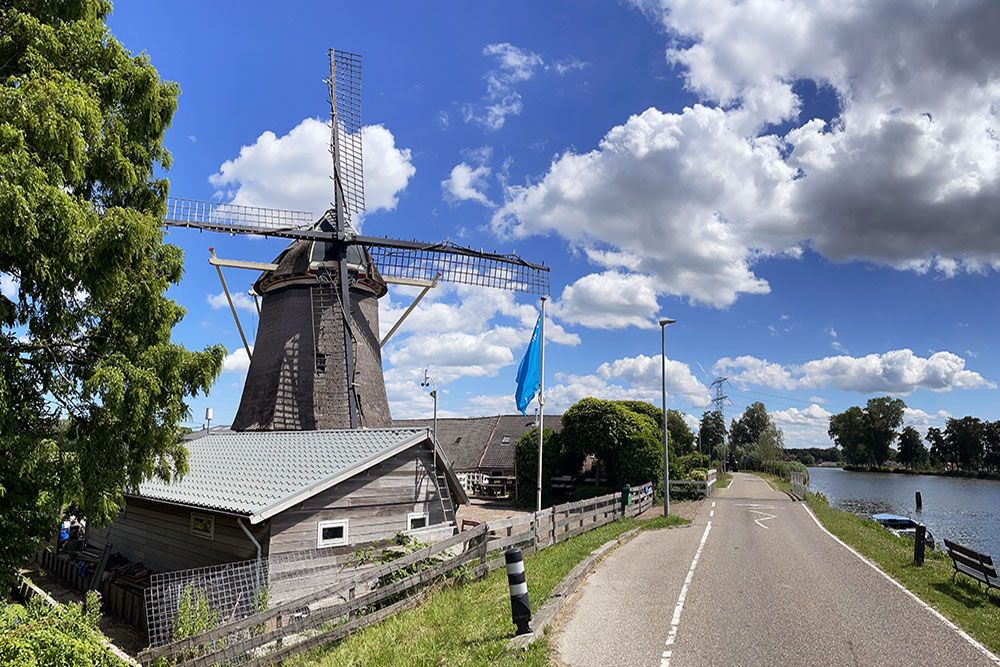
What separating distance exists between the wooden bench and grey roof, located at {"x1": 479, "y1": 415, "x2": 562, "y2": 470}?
26.4 m

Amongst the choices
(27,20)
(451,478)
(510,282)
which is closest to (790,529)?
(451,478)

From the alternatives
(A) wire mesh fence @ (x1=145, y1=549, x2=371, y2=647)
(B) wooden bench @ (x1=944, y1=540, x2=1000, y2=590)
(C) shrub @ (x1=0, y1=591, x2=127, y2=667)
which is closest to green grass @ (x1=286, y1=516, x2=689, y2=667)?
(C) shrub @ (x1=0, y1=591, x2=127, y2=667)

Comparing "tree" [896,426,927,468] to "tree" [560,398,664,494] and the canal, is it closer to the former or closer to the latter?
the canal

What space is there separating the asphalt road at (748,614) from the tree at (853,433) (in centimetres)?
11127

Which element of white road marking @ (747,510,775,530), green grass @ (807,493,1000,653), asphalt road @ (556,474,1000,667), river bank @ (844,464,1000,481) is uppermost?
asphalt road @ (556,474,1000,667)

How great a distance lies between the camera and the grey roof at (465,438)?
4191 centimetres

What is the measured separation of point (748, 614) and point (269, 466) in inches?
435

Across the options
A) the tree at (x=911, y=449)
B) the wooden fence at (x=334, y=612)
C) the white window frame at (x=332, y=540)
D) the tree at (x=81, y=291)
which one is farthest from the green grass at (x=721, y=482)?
the tree at (x=911, y=449)

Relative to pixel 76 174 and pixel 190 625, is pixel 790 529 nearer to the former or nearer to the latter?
pixel 190 625

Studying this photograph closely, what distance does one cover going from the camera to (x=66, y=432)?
852 cm

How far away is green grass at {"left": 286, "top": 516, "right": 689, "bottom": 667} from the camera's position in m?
7.29

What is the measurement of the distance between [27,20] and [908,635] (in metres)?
14.6

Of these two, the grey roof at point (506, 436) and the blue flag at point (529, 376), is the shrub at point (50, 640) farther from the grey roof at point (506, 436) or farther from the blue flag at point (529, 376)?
the grey roof at point (506, 436)

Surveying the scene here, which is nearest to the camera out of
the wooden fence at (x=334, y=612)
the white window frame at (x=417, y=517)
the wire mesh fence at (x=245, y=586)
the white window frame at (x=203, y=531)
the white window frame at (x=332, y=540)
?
the wooden fence at (x=334, y=612)
